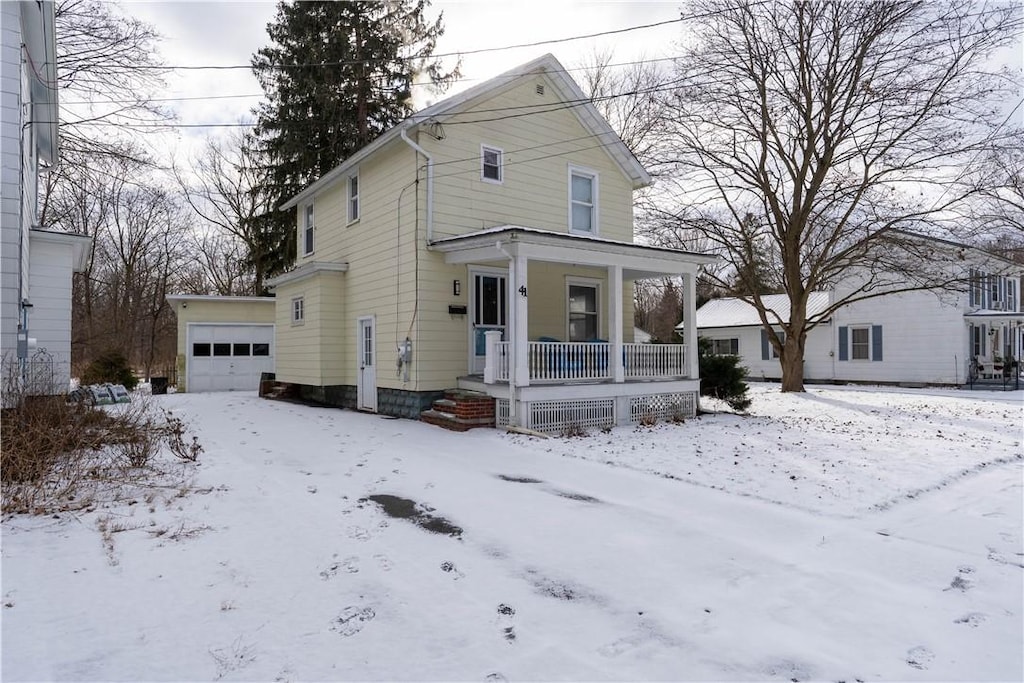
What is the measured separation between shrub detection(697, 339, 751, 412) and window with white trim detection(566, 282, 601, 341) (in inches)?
109

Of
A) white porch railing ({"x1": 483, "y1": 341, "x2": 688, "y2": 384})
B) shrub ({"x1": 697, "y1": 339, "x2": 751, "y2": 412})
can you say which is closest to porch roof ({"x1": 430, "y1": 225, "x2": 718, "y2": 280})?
white porch railing ({"x1": 483, "y1": 341, "x2": 688, "y2": 384})

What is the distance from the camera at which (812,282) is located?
18.3m

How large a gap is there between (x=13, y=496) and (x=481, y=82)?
10547 mm

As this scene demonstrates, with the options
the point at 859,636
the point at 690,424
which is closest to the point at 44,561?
the point at 859,636

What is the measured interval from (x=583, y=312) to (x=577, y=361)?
332 centimetres

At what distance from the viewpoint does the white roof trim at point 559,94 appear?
1198cm

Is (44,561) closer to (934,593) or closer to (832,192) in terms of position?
(934,593)

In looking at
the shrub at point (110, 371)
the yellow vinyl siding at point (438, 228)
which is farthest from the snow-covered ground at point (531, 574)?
the shrub at point (110, 371)

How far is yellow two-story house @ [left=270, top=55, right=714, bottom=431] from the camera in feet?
35.8

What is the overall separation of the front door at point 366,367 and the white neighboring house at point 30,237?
218 inches

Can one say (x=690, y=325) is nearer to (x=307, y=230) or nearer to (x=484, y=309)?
(x=484, y=309)

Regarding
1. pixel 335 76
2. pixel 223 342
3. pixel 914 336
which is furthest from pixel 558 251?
pixel 914 336

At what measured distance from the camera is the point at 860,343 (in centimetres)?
2384

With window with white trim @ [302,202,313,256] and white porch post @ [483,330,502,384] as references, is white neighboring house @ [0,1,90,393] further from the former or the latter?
white porch post @ [483,330,502,384]
